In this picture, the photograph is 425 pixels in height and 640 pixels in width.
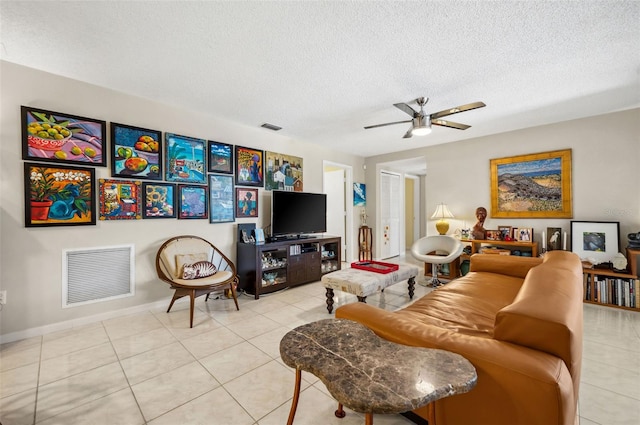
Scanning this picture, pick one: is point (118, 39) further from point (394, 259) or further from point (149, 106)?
point (394, 259)

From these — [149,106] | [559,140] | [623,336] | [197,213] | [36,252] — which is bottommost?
[623,336]

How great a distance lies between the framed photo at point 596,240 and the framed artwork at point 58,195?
5.71 metres

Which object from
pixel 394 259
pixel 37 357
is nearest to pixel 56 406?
pixel 37 357

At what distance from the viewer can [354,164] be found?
5.74 meters

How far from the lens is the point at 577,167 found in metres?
3.60

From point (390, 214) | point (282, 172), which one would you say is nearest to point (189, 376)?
point (282, 172)

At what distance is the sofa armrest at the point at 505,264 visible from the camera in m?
2.58

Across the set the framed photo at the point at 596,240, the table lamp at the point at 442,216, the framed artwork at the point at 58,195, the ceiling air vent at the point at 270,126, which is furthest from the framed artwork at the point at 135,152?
the framed photo at the point at 596,240

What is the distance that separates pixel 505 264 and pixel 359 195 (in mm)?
3413

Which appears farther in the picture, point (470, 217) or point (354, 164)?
point (354, 164)

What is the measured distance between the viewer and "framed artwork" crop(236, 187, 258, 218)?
12.4 ft

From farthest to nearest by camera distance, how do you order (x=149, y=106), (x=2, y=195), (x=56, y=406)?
(x=149, y=106) < (x=2, y=195) < (x=56, y=406)

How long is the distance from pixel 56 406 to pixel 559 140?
579cm

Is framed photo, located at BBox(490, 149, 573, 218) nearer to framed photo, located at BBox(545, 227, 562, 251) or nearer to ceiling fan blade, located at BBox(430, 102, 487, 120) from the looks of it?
framed photo, located at BBox(545, 227, 562, 251)
